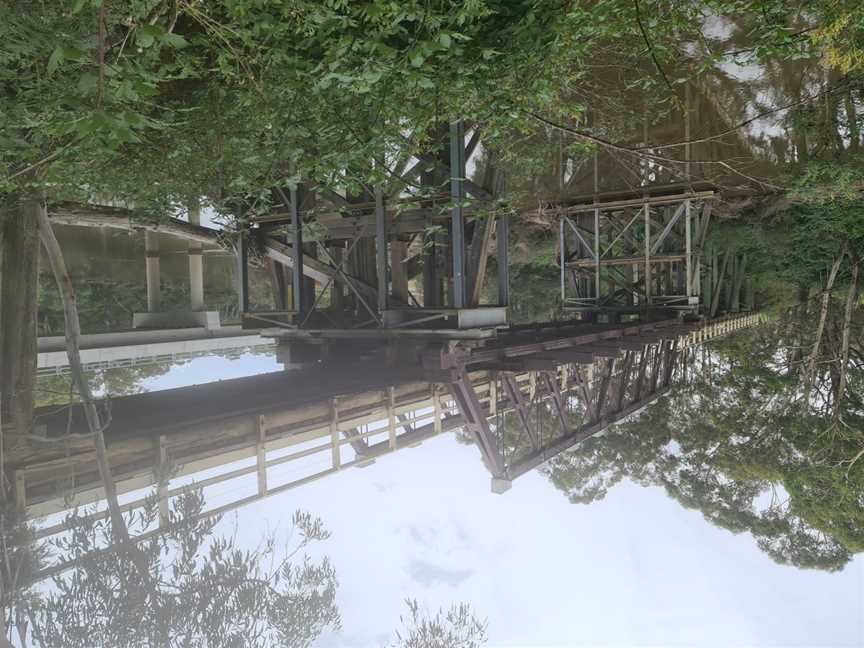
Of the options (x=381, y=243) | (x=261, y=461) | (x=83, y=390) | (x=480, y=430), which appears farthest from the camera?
(x=381, y=243)

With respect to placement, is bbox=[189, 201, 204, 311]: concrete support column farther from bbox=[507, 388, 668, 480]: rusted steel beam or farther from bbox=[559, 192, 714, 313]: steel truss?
bbox=[507, 388, 668, 480]: rusted steel beam

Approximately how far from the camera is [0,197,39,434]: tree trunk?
16.0 ft

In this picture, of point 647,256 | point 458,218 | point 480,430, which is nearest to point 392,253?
point 458,218

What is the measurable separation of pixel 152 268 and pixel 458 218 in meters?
13.4

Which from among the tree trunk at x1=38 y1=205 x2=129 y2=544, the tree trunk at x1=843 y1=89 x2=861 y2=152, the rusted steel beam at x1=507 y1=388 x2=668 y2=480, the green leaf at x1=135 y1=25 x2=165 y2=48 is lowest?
the rusted steel beam at x1=507 y1=388 x2=668 y2=480

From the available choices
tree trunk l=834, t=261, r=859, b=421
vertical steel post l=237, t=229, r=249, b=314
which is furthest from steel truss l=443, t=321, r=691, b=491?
tree trunk l=834, t=261, r=859, b=421

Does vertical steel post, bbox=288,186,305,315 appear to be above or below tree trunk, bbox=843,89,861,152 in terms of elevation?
below

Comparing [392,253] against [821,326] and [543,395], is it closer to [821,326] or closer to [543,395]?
[543,395]

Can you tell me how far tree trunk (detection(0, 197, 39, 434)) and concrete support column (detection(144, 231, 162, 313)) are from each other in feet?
33.6

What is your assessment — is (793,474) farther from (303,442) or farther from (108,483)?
(108,483)

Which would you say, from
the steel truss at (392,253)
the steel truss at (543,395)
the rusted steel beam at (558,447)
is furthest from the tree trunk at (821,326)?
the steel truss at (392,253)

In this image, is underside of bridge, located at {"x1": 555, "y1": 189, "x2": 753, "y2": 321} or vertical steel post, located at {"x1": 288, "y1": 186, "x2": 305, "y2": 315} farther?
→ underside of bridge, located at {"x1": 555, "y1": 189, "x2": 753, "y2": 321}

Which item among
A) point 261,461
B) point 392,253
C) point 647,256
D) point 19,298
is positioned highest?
point 647,256

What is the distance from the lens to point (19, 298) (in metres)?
5.38
